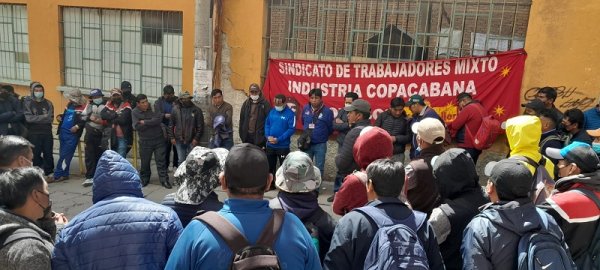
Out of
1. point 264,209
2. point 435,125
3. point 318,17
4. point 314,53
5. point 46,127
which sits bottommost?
point 46,127

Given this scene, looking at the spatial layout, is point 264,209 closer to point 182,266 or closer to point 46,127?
point 182,266

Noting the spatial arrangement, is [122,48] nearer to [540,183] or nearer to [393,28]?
[393,28]

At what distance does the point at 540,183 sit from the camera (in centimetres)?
341

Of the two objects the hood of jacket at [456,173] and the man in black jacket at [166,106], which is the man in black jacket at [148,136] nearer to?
the man in black jacket at [166,106]

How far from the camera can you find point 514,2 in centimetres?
680

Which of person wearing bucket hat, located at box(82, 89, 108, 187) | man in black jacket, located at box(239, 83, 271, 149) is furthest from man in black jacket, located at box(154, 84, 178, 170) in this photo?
man in black jacket, located at box(239, 83, 271, 149)

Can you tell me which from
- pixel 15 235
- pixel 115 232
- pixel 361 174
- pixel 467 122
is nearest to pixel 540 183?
pixel 361 174

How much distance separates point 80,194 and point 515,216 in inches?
262

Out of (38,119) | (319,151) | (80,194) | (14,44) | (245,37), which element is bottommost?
(80,194)

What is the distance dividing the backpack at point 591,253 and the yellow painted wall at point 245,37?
6221mm

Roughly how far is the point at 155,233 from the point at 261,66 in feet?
20.7

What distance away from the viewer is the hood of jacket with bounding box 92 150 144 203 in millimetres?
2396

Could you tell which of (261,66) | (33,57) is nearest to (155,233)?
(261,66)

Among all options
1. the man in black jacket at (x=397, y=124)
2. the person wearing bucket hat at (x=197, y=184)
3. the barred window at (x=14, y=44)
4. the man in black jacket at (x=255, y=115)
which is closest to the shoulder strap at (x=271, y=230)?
the person wearing bucket hat at (x=197, y=184)
